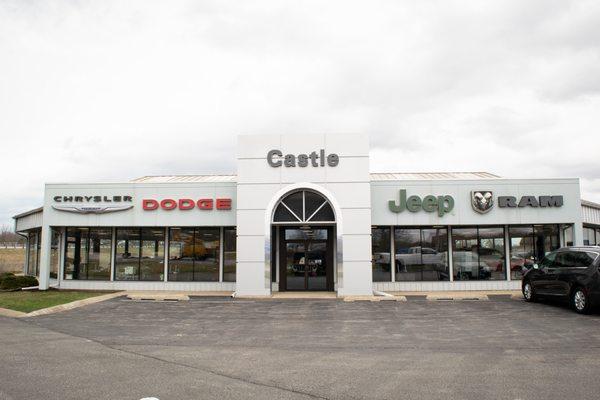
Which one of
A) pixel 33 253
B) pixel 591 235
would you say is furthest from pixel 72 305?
pixel 591 235

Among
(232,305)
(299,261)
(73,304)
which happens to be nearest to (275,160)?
(299,261)

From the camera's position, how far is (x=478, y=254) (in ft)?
70.5

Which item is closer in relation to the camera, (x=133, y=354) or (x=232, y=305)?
(x=133, y=354)

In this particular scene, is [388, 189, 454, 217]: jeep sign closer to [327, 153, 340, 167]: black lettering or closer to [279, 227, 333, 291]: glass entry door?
[327, 153, 340, 167]: black lettering

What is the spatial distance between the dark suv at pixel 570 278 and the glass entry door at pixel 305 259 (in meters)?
7.68

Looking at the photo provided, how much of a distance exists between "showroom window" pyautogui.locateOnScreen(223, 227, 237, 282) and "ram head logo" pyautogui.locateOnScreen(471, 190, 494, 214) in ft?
33.4

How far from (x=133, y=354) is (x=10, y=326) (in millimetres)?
5368

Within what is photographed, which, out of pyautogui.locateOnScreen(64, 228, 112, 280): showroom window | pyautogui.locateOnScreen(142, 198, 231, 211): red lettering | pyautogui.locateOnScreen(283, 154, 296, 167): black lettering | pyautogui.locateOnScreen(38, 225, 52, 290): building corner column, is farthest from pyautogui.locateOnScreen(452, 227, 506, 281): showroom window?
pyautogui.locateOnScreen(38, 225, 52, 290): building corner column

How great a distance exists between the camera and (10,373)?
7805 mm

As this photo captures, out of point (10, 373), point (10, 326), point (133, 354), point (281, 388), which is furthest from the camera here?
point (10, 326)

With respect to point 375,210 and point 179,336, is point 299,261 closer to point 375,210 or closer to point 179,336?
point 375,210

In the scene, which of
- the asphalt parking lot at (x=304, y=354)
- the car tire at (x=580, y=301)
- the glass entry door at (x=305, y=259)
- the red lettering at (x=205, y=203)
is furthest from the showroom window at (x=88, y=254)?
the car tire at (x=580, y=301)

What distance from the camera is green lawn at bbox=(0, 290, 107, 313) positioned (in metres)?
15.8

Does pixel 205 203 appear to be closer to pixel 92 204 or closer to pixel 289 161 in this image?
pixel 289 161
